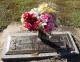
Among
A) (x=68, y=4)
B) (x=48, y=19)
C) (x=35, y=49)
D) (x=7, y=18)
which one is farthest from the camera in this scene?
(x=68, y=4)

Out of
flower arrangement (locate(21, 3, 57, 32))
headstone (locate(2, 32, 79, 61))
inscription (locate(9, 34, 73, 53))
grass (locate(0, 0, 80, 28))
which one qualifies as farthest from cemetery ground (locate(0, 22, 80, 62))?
flower arrangement (locate(21, 3, 57, 32))

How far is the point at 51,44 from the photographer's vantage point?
6238 millimetres

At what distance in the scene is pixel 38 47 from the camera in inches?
241

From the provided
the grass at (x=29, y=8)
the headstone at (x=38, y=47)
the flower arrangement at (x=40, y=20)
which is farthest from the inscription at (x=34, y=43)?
the grass at (x=29, y=8)

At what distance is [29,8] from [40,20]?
10.9ft

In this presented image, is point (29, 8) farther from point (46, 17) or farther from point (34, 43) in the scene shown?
point (46, 17)

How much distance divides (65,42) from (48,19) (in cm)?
95

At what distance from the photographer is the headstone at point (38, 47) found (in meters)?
5.99

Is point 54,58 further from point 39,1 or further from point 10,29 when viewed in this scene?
point 39,1

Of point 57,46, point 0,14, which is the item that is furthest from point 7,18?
point 57,46

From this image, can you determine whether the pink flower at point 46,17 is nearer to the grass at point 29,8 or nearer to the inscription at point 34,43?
the inscription at point 34,43

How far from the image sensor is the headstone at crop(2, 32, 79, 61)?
5.99m

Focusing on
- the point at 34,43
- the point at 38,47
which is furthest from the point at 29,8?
the point at 38,47

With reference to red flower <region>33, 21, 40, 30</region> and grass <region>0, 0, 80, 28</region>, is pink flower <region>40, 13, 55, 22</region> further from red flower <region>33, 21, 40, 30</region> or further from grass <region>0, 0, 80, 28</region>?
grass <region>0, 0, 80, 28</region>
